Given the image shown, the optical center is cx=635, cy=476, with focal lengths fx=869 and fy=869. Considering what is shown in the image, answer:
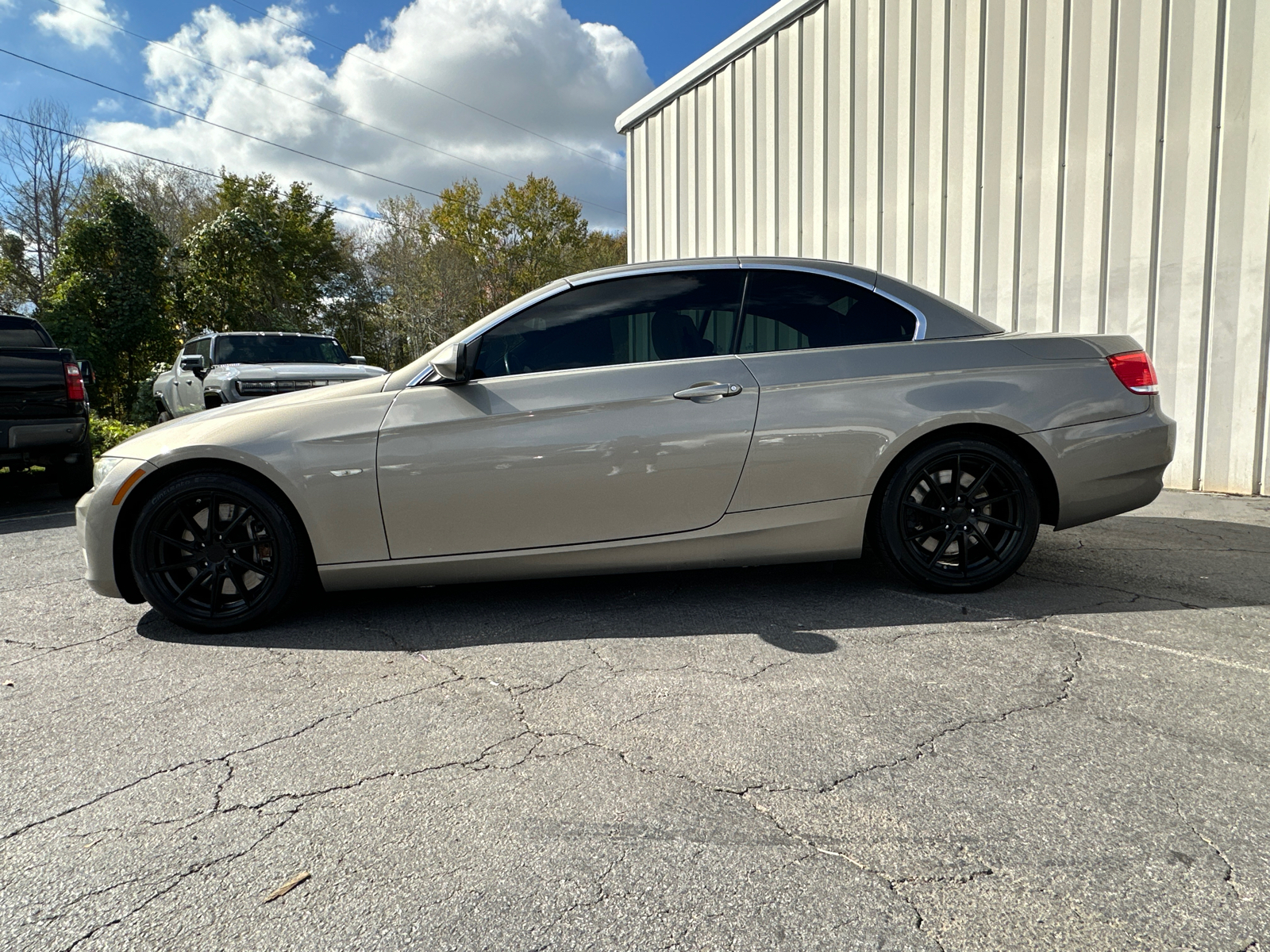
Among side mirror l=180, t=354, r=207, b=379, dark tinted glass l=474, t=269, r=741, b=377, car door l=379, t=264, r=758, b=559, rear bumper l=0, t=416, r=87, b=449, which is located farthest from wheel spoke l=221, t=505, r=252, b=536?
side mirror l=180, t=354, r=207, b=379

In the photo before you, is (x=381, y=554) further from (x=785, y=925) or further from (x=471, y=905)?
(x=785, y=925)

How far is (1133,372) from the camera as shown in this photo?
3.99m

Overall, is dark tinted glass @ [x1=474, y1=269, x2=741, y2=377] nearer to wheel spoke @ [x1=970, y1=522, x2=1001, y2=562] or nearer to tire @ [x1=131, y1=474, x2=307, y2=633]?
tire @ [x1=131, y1=474, x2=307, y2=633]

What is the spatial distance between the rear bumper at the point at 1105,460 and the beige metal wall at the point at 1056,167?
3468 mm

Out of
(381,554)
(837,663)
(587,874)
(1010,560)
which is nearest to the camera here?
(587,874)

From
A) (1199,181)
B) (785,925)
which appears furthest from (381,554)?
(1199,181)

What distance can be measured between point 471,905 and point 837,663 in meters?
1.74

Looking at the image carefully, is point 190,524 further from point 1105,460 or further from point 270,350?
point 270,350

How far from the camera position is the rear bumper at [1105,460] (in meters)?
3.90

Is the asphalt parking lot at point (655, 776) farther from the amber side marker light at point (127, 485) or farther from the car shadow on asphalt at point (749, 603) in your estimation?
the amber side marker light at point (127, 485)

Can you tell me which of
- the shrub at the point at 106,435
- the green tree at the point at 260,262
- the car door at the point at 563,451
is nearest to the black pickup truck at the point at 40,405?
the shrub at the point at 106,435

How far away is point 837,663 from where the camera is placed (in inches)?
125

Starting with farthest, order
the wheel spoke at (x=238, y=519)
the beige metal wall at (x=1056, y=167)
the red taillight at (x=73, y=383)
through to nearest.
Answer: the red taillight at (x=73, y=383)
the beige metal wall at (x=1056, y=167)
the wheel spoke at (x=238, y=519)

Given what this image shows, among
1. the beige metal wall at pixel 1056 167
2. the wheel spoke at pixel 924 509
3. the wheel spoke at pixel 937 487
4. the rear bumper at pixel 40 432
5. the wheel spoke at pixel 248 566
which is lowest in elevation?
the wheel spoke at pixel 248 566
